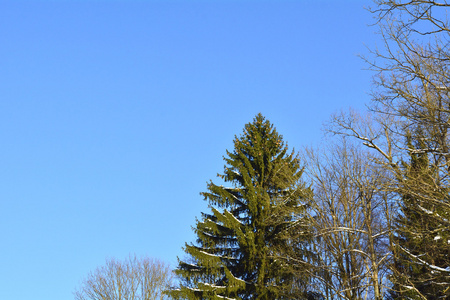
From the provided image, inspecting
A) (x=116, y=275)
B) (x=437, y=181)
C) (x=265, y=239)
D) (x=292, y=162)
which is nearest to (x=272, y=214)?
(x=265, y=239)

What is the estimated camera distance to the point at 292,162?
2305cm

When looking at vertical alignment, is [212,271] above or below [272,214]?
below

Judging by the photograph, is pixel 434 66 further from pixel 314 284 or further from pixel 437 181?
pixel 314 284

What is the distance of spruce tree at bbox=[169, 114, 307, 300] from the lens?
20547 mm

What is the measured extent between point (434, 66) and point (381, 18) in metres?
2.17

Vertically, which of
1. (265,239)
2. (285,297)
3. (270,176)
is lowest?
(285,297)

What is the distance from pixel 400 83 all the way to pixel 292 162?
1194 centimetres

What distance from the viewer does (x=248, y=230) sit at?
21.2 metres

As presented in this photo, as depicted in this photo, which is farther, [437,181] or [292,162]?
[292,162]

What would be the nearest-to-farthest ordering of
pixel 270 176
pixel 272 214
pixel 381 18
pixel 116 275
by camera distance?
1. pixel 381 18
2. pixel 272 214
3. pixel 270 176
4. pixel 116 275

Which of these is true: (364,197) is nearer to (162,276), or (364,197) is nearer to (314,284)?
(314,284)

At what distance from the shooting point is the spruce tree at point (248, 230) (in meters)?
20.5

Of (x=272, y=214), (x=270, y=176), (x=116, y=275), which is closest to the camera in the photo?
(x=272, y=214)

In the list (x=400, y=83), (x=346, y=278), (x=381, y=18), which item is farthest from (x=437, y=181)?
(x=346, y=278)
